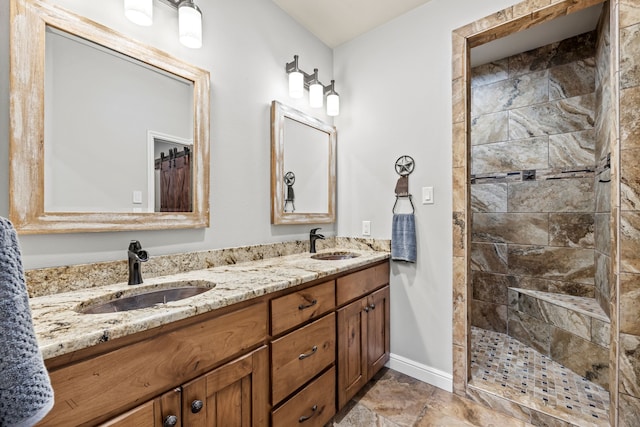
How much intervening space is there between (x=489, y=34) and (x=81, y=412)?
97.6 inches

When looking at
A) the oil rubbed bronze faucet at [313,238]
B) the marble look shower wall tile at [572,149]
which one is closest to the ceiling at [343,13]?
the oil rubbed bronze faucet at [313,238]

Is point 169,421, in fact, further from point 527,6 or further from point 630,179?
point 527,6

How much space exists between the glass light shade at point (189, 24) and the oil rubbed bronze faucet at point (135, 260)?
0.98 meters

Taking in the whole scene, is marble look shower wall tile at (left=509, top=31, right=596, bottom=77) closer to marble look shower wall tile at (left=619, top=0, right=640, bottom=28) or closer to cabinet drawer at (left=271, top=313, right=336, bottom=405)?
marble look shower wall tile at (left=619, top=0, right=640, bottom=28)

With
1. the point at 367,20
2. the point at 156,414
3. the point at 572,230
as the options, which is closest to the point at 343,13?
the point at 367,20

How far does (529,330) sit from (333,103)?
2512 millimetres

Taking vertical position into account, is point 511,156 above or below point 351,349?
above

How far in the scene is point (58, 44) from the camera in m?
1.06

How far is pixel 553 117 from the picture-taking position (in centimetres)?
245

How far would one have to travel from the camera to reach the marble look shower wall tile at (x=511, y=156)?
8.25 feet

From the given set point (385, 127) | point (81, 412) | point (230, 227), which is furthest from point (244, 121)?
point (81, 412)

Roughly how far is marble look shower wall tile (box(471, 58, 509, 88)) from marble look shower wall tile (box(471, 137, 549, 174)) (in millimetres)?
629

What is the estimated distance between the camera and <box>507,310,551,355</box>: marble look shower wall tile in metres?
2.25

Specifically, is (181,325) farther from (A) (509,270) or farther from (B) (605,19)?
(B) (605,19)
